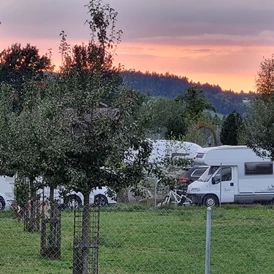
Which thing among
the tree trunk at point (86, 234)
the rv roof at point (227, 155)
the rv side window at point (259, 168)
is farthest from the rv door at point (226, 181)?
the tree trunk at point (86, 234)

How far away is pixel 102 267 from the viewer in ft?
39.4

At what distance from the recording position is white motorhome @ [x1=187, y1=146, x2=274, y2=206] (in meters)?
29.2

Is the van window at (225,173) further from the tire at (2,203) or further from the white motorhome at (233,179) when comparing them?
the tire at (2,203)

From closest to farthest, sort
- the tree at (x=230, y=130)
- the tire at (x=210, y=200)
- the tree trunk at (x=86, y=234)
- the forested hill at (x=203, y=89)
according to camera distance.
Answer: the tree trunk at (x=86, y=234) < the tire at (x=210, y=200) < the forested hill at (x=203, y=89) < the tree at (x=230, y=130)

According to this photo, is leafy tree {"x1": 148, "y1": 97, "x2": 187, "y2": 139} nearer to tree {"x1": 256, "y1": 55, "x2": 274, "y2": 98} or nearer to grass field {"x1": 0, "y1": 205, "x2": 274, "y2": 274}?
tree {"x1": 256, "y1": 55, "x2": 274, "y2": 98}

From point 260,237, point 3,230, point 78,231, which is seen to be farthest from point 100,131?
point 3,230

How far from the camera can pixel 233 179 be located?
29328 millimetres

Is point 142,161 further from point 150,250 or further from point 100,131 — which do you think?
point 150,250

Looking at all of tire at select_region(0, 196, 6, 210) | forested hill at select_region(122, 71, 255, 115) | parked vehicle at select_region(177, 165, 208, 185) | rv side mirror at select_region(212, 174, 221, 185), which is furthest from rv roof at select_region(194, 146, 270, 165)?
tire at select_region(0, 196, 6, 210)

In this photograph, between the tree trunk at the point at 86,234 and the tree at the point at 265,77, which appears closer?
the tree trunk at the point at 86,234

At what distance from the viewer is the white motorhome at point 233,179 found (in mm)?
29172

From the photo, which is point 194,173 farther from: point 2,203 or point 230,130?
point 230,130

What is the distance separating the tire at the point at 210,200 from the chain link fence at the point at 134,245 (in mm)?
9879

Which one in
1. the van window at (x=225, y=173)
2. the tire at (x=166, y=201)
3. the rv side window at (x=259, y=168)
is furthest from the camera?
the rv side window at (x=259, y=168)
